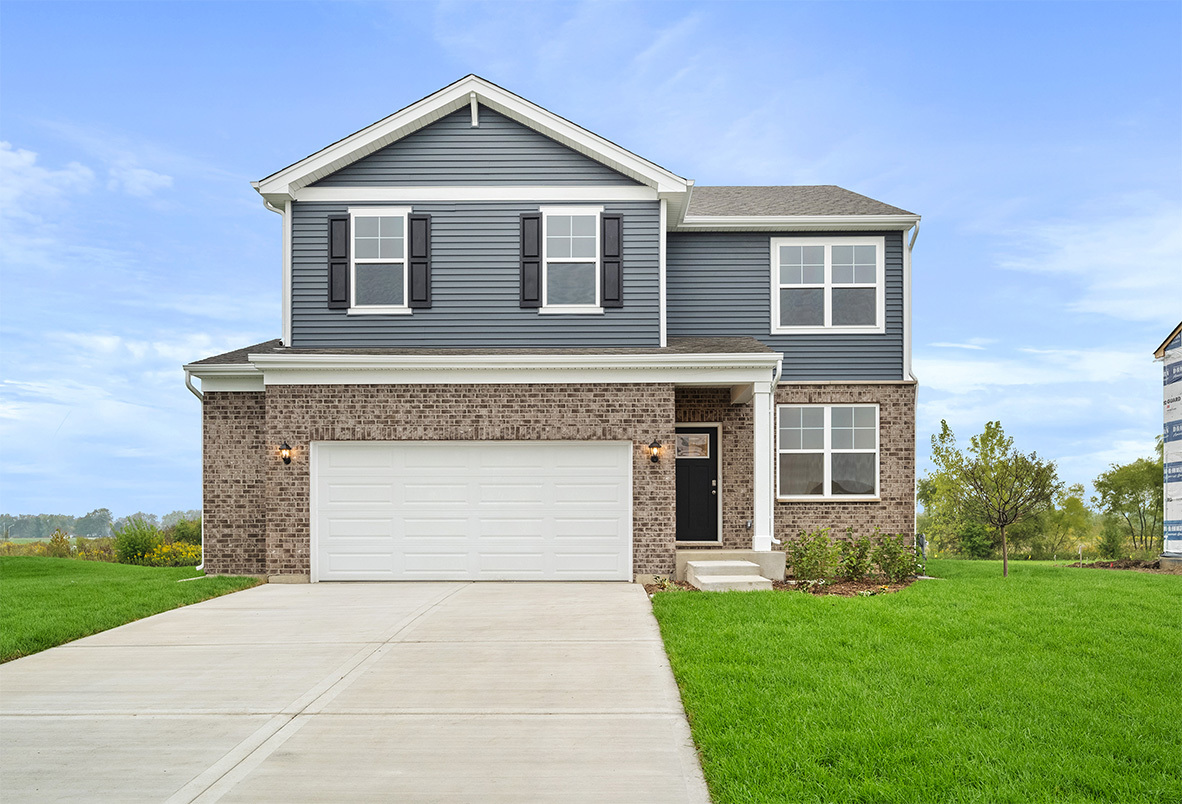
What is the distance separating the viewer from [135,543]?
19062mm

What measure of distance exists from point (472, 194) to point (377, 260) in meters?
1.90

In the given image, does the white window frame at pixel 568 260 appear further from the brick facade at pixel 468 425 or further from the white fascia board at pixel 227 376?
the white fascia board at pixel 227 376

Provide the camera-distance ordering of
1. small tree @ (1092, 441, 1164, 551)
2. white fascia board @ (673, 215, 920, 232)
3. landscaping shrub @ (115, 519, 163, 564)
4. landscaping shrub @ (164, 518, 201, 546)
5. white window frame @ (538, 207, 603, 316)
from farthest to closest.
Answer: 1. small tree @ (1092, 441, 1164, 551)
2. landscaping shrub @ (164, 518, 201, 546)
3. landscaping shrub @ (115, 519, 163, 564)
4. white fascia board @ (673, 215, 920, 232)
5. white window frame @ (538, 207, 603, 316)

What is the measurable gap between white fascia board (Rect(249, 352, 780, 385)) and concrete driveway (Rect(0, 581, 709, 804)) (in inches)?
161

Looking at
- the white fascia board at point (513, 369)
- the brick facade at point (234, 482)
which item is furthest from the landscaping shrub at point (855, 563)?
the brick facade at point (234, 482)

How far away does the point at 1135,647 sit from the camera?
7336 mm

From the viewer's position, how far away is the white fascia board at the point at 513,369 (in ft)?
39.5

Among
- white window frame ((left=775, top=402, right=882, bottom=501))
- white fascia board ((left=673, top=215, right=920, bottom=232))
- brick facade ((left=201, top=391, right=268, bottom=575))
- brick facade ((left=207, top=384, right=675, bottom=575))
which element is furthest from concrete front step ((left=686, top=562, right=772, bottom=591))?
brick facade ((left=201, top=391, right=268, bottom=575))

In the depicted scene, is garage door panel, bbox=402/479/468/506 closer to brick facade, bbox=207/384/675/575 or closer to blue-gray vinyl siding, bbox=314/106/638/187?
brick facade, bbox=207/384/675/575

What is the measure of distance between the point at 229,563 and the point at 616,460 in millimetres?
6781

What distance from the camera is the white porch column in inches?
485

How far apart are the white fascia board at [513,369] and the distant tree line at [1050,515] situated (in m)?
8.41

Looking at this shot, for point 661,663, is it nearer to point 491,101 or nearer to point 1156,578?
point 491,101

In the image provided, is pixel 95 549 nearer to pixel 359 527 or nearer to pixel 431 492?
pixel 359 527
